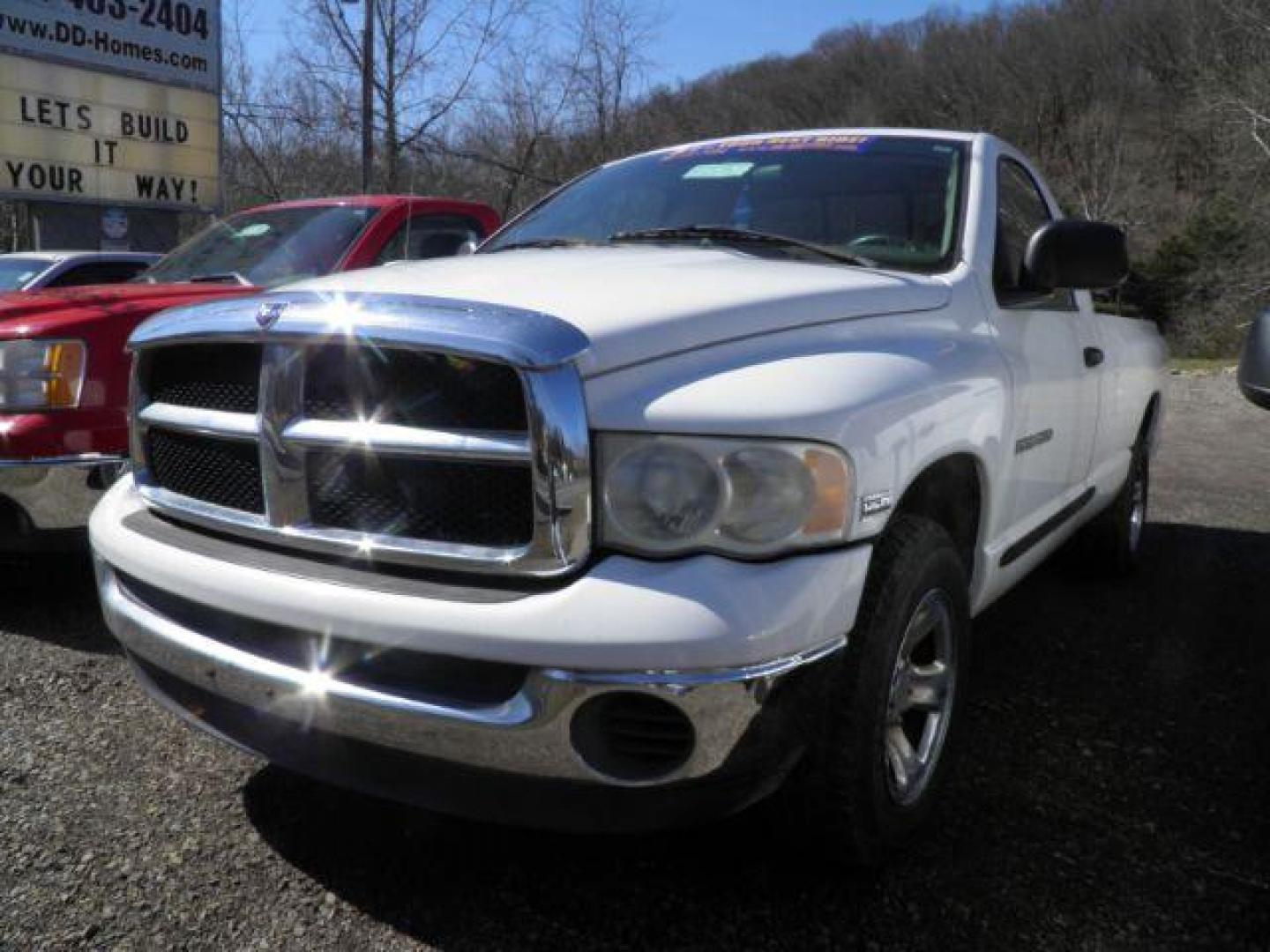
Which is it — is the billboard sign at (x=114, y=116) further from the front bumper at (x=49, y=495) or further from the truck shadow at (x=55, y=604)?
the front bumper at (x=49, y=495)

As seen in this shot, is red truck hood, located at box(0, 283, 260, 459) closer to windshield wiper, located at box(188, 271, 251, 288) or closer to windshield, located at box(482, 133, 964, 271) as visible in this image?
windshield wiper, located at box(188, 271, 251, 288)

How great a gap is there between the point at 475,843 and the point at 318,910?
382 millimetres

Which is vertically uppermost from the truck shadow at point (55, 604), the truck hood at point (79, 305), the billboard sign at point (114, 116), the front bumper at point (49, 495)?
the billboard sign at point (114, 116)

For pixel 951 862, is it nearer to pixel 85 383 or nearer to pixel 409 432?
pixel 409 432

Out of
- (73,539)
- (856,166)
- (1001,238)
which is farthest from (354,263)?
(1001,238)

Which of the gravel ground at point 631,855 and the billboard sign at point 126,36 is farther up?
the billboard sign at point 126,36

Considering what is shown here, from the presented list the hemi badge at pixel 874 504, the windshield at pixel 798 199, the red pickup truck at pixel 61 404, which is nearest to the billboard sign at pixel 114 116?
the red pickup truck at pixel 61 404

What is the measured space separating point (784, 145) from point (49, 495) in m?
2.66

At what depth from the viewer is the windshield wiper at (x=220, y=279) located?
459 cm

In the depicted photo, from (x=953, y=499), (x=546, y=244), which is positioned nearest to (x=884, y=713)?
(x=953, y=499)

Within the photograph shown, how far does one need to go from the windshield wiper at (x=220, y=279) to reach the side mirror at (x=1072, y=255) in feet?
10.5

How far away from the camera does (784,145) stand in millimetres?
3389

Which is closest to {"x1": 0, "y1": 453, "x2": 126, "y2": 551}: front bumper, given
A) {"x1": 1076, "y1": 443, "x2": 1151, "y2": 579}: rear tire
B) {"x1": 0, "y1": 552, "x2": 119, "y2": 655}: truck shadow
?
{"x1": 0, "y1": 552, "x2": 119, "y2": 655}: truck shadow

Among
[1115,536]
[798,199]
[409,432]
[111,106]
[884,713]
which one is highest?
[111,106]
